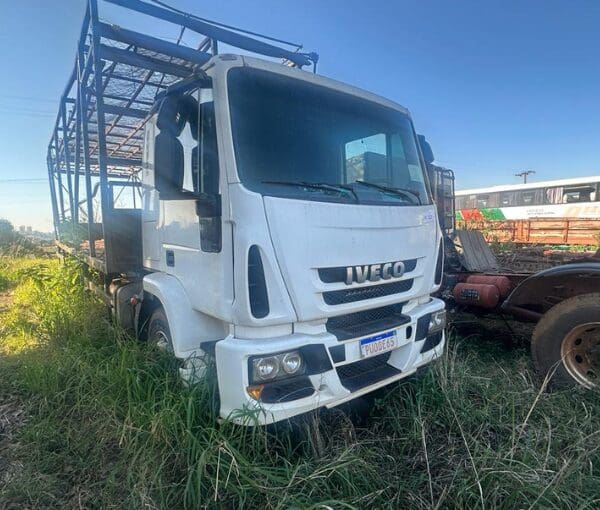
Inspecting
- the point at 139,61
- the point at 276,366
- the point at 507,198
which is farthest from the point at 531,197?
the point at 276,366

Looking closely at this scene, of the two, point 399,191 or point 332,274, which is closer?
point 332,274

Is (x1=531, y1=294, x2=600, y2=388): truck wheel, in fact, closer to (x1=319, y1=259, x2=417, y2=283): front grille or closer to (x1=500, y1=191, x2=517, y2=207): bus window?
(x1=319, y1=259, x2=417, y2=283): front grille

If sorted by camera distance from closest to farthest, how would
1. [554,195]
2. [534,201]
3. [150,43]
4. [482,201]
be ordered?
1. [150,43]
2. [554,195]
3. [534,201]
4. [482,201]

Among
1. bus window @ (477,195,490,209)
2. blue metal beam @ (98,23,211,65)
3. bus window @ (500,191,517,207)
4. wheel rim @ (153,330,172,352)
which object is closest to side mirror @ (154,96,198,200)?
wheel rim @ (153,330,172,352)

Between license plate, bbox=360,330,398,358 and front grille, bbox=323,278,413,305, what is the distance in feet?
0.84

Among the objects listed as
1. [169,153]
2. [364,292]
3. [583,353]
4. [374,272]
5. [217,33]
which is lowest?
[583,353]

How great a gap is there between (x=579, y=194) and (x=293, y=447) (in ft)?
77.0

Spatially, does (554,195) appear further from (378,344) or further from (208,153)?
(208,153)

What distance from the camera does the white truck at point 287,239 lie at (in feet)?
6.62

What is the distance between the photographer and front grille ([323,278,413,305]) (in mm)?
2248

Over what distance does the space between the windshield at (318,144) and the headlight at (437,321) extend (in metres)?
0.89

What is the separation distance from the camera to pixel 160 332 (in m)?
3.04

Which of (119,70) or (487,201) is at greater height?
(119,70)

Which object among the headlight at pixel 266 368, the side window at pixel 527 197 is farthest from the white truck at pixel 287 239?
the side window at pixel 527 197
